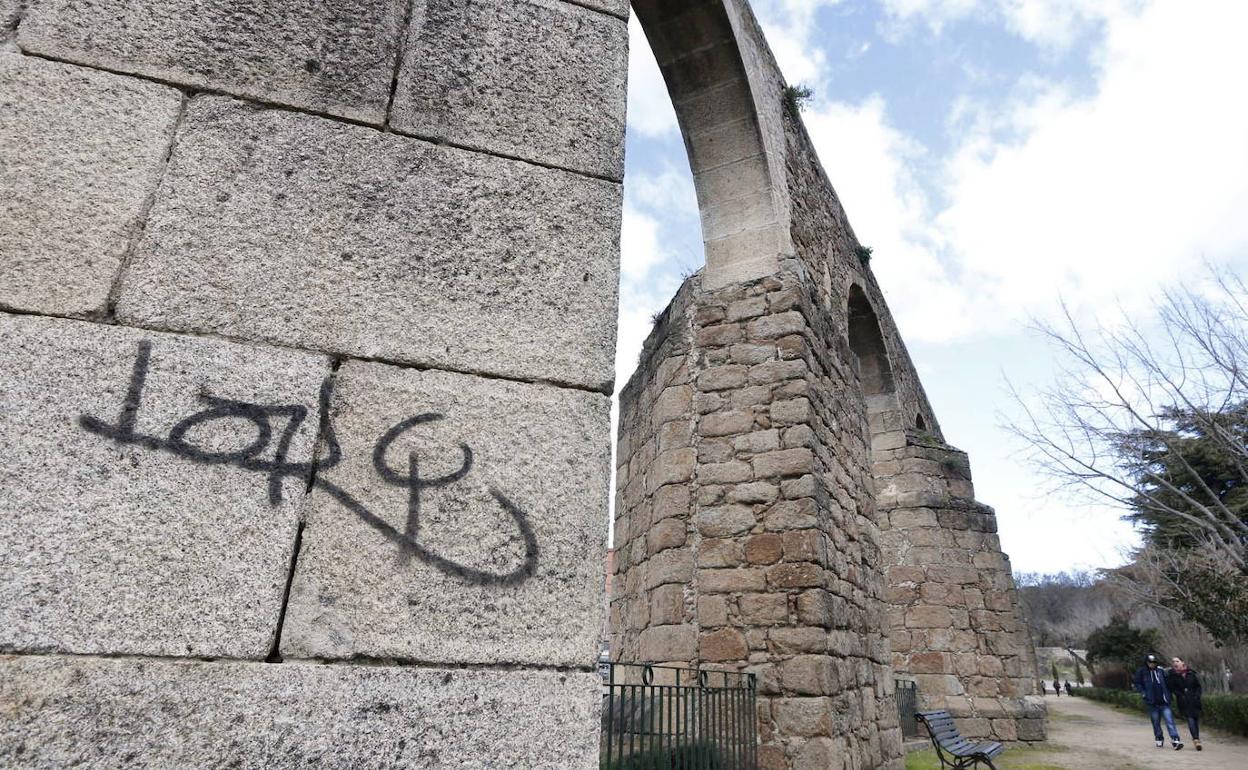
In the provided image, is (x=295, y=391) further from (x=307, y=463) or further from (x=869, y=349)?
(x=869, y=349)

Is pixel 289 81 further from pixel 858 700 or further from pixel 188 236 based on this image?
pixel 858 700

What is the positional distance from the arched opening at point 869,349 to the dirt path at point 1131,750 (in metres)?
4.75

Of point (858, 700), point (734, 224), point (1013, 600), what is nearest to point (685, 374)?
point (734, 224)

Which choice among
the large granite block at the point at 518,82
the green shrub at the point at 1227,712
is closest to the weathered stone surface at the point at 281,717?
the large granite block at the point at 518,82

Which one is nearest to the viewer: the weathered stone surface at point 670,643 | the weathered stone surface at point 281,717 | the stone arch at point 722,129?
the weathered stone surface at point 281,717

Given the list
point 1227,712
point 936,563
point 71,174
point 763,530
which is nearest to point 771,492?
point 763,530

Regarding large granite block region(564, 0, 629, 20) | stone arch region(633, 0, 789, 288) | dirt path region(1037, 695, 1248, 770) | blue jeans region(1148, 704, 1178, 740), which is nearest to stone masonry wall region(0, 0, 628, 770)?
large granite block region(564, 0, 629, 20)

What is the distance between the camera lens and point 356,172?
5.07ft

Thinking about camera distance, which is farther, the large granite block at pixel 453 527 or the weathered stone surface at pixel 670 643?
the weathered stone surface at pixel 670 643

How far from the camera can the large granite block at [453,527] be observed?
4.08 feet

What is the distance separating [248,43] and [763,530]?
3.89 m

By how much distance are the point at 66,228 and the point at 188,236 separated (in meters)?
0.20

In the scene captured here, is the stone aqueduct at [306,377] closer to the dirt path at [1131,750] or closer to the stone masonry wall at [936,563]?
the stone masonry wall at [936,563]

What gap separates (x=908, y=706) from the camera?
8016 millimetres
